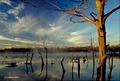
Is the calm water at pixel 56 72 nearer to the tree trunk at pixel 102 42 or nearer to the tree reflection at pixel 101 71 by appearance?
the tree reflection at pixel 101 71

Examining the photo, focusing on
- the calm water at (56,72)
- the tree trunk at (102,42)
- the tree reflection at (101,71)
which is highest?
the tree trunk at (102,42)

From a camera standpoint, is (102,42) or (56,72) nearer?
(102,42)

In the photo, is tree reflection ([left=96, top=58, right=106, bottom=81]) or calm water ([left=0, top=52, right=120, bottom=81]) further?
calm water ([left=0, top=52, right=120, bottom=81])

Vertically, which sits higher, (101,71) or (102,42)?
(102,42)

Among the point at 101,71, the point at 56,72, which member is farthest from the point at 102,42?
the point at 56,72

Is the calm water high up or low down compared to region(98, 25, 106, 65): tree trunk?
down

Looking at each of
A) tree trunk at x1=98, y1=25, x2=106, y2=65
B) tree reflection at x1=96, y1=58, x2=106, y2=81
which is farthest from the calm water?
tree trunk at x1=98, y1=25, x2=106, y2=65

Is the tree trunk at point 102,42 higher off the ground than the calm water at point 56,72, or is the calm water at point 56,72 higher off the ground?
the tree trunk at point 102,42

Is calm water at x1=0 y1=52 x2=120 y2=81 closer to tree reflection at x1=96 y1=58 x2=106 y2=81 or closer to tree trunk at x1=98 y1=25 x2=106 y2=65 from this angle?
tree reflection at x1=96 y1=58 x2=106 y2=81

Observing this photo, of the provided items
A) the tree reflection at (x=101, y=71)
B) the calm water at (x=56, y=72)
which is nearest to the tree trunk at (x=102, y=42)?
the tree reflection at (x=101, y=71)

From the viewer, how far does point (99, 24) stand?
3295 millimetres

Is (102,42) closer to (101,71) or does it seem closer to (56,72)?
(101,71)

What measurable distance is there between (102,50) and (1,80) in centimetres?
2434

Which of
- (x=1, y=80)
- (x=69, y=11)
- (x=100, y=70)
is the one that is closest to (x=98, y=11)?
(x=69, y=11)
